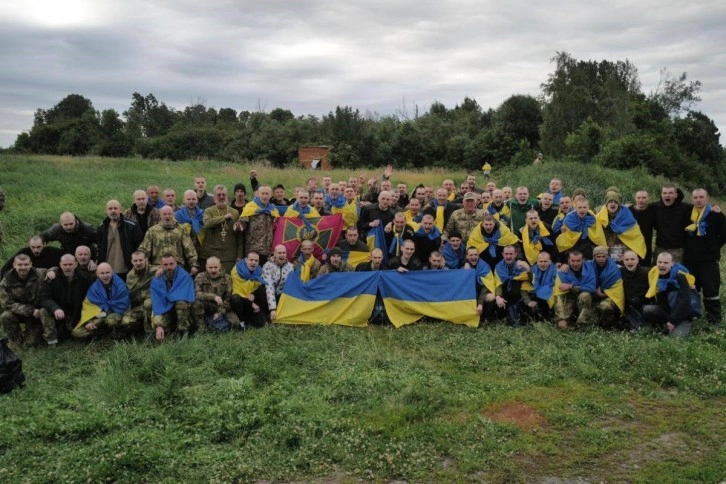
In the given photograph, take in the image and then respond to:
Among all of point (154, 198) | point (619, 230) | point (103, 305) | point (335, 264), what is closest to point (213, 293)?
point (103, 305)

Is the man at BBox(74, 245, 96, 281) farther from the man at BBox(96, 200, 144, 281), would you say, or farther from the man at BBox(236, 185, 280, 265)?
the man at BBox(236, 185, 280, 265)

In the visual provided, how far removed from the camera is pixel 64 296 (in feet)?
28.6

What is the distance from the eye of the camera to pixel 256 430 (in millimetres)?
5551

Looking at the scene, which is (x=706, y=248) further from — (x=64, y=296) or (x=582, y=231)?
(x=64, y=296)

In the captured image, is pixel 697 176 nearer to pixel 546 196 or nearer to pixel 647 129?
pixel 647 129

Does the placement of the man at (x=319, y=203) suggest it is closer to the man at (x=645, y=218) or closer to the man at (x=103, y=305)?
the man at (x=103, y=305)

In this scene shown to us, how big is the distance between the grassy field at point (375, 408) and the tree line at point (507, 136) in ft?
73.1

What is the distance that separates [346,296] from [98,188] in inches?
505

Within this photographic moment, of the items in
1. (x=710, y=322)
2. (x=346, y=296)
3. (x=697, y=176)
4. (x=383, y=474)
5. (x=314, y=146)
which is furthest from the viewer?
(x=314, y=146)

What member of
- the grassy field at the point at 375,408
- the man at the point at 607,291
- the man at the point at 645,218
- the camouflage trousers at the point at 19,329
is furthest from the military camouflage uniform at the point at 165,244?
the man at the point at 645,218

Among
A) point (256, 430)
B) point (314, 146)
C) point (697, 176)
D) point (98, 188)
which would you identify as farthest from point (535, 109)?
point (256, 430)

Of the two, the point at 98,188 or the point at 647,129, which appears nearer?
the point at 98,188

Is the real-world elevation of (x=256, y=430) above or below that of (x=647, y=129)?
below

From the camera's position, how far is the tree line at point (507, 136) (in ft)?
114
